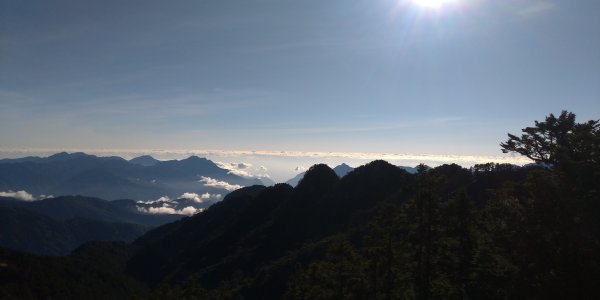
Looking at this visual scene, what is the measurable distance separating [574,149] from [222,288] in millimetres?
47552

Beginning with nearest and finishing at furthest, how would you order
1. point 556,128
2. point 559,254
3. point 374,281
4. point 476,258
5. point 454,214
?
point 559,254 → point 476,258 → point 454,214 → point 374,281 → point 556,128

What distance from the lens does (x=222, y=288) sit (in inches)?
2328

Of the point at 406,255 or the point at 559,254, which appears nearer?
the point at 559,254

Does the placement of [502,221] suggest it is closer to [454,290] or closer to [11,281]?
[454,290]

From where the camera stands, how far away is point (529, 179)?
993 inches

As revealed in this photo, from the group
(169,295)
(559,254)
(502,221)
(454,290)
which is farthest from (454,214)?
(169,295)

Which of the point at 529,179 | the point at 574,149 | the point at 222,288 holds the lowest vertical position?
the point at 222,288

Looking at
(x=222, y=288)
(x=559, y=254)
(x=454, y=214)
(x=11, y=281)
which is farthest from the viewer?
(x=11, y=281)

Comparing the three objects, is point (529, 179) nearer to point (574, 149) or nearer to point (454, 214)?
point (454, 214)

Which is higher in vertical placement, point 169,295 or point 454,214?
point 454,214

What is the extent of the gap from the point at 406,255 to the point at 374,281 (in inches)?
254

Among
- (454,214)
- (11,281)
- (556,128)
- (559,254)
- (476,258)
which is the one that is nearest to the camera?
(559,254)

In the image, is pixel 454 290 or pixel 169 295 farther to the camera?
pixel 169 295

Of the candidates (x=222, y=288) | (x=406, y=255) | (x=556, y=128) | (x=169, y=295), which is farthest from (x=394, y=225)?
(x=222, y=288)
